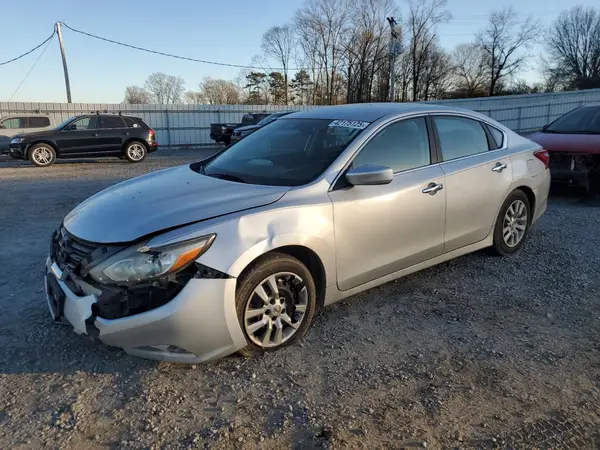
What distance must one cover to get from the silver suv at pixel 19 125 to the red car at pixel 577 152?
16.4 meters

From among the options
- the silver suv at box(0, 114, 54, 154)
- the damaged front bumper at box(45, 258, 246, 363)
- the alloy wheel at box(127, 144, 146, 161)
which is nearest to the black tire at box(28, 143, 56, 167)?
the alloy wheel at box(127, 144, 146, 161)

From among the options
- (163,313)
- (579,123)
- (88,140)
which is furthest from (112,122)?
(163,313)

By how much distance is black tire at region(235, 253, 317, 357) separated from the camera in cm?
285

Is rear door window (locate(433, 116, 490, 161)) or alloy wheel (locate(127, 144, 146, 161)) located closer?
rear door window (locate(433, 116, 490, 161))

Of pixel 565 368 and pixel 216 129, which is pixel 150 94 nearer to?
pixel 216 129

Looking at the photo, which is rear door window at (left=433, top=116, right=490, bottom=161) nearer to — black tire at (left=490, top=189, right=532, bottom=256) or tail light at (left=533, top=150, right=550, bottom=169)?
black tire at (left=490, top=189, right=532, bottom=256)

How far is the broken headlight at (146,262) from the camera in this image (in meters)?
2.65

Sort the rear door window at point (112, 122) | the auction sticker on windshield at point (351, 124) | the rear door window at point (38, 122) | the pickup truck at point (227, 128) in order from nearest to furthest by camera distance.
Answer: the auction sticker on windshield at point (351, 124) < the rear door window at point (112, 122) < the rear door window at point (38, 122) < the pickup truck at point (227, 128)

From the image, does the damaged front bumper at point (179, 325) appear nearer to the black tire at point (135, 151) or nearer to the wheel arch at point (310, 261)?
the wheel arch at point (310, 261)

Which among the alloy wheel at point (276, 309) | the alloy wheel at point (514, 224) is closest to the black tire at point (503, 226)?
the alloy wheel at point (514, 224)

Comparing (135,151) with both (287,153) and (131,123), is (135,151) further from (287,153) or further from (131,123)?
(287,153)

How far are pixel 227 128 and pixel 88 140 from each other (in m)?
7.56

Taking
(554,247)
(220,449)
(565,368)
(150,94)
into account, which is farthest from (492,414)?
(150,94)

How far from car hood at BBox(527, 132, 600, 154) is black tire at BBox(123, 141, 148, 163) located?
12.7 meters
